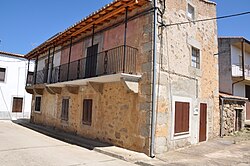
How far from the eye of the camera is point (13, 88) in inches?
906

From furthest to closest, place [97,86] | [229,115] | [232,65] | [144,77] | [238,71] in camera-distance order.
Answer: [238,71] < [232,65] < [229,115] < [97,86] < [144,77]

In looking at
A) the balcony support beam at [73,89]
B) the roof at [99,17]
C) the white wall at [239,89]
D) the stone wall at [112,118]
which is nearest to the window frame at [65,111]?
the stone wall at [112,118]

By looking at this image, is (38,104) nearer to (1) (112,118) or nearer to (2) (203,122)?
(1) (112,118)

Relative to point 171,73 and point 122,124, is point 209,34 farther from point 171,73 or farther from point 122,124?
point 122,124

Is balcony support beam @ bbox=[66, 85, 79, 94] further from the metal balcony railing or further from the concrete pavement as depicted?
the concrete pavement

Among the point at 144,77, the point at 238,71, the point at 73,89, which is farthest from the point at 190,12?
the point at 238,71

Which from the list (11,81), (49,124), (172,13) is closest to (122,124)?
(172,13)

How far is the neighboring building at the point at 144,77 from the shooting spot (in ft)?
26.6

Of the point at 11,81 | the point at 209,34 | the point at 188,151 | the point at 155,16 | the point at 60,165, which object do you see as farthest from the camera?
the point at 11,81

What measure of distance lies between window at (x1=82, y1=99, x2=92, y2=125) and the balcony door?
134 cm

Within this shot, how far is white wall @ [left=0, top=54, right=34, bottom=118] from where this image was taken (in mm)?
22375

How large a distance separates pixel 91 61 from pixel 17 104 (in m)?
15.6

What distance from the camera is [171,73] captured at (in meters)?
8.81

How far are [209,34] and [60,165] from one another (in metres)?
10.1
